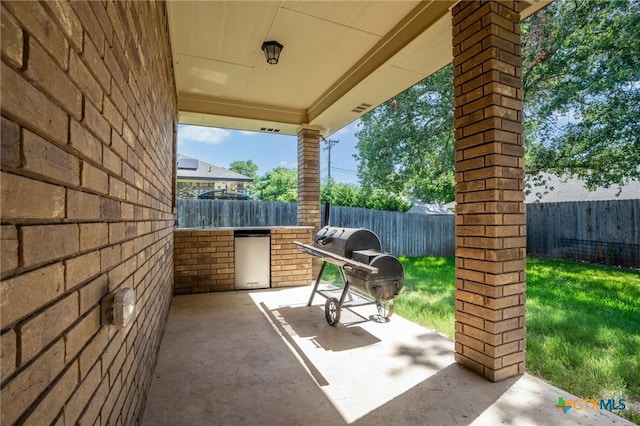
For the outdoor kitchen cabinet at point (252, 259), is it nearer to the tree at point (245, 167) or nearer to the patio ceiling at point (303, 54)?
the patio ceiling at point (303, 54)

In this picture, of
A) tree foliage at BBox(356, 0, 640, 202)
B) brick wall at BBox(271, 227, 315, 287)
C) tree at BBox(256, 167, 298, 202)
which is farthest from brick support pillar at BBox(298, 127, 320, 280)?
tree at BBox(256, 167, 298, 202)

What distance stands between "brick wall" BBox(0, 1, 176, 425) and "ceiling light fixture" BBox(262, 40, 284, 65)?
238 centimetres

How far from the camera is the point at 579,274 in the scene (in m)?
6.70

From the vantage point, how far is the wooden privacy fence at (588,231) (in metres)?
8.01

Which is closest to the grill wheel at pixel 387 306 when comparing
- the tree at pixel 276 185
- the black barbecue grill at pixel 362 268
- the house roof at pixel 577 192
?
the black barbecue grill at pixel 362 268

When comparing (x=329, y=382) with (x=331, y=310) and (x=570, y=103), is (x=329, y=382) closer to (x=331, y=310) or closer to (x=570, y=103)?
(x=331, y=310)

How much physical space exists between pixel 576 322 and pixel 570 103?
19.2ft

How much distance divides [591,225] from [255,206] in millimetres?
9572

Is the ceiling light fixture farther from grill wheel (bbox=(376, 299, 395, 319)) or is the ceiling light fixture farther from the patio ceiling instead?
grill wheel (bbox=(376, 299, 395, 319))

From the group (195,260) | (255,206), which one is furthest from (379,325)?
(255,206)

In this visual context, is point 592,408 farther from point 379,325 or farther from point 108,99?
point 108,99

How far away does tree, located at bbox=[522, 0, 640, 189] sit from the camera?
6.16 m

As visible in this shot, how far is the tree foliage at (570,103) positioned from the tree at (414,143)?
3cm

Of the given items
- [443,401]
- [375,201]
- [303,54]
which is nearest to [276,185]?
[375,201]
